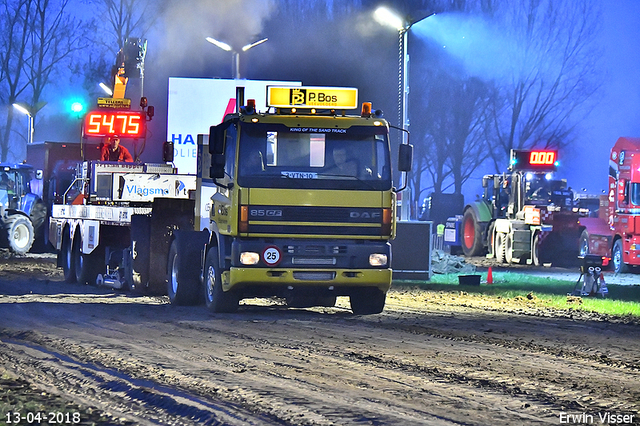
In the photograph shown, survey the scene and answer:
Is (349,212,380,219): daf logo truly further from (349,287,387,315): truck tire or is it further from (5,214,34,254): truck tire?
A: (5,214,34,254): truck tire

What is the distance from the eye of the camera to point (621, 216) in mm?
28734

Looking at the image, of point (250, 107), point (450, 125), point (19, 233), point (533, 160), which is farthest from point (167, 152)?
point (450, 125)

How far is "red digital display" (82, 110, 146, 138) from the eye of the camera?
25297 millimetres

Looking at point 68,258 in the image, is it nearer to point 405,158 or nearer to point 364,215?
point 364,215

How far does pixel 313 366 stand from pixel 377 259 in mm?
4878

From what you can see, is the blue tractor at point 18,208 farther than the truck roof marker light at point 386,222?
Yes

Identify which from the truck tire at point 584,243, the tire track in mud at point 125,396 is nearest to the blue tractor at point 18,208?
the truck tire at point 584,243

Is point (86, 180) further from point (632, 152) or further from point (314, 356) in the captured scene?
point (632, 152)

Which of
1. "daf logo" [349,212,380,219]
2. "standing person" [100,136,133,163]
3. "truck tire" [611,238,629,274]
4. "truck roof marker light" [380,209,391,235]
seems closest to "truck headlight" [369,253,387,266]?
"truck roof marker light" [380,209,391,235]

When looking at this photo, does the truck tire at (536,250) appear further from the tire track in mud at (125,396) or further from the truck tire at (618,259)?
the tire track in mud at (125,396)

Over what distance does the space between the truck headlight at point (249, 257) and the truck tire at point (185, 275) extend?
2.60 meters

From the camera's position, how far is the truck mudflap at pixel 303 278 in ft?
48.7

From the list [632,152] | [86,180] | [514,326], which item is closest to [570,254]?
[632,152]

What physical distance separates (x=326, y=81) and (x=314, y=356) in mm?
40585
